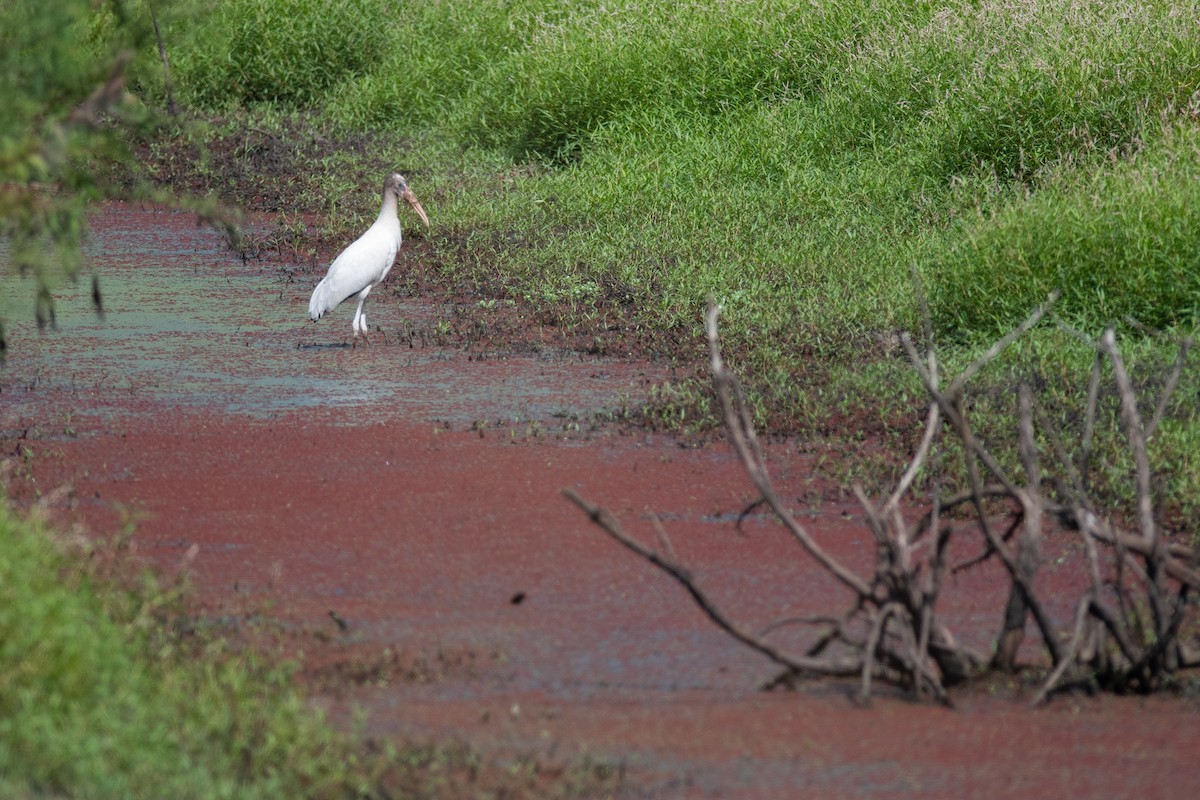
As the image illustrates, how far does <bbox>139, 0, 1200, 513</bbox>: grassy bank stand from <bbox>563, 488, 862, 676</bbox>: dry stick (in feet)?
8.44

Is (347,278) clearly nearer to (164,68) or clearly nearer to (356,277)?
(356,277)

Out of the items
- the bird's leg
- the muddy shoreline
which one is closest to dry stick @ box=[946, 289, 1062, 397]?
the muddy shoreline

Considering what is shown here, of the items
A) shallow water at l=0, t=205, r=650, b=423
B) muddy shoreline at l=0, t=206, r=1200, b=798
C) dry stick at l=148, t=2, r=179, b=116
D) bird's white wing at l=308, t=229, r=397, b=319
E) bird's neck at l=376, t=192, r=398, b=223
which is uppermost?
dry stick at l=148, t=2, r=179, b=116

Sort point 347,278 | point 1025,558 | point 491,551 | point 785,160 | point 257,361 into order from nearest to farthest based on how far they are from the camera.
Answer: point 1025,558 → point 491,551 → point 257,361 → point 347,278 → point 785,160

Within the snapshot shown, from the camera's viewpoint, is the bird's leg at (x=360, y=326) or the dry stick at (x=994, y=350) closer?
the dry stick at (x=994, y=350)

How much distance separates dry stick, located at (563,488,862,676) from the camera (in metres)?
4.07

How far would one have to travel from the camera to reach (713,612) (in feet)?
13.9

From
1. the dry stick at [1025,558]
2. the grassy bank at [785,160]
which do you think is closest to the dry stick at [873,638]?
the dry stick at [1025,558]

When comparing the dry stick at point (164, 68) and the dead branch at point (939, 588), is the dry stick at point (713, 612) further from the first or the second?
the dry stick at point (164, 68)

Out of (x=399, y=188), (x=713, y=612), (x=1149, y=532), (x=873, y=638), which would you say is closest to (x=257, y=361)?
(x=399, y=188)

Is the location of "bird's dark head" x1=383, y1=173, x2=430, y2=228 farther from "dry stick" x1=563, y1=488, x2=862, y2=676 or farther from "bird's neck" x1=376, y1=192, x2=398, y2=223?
"dry stick" x1=563, y1=488, x2=862, y2=676

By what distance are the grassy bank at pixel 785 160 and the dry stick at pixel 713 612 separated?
2572 mm

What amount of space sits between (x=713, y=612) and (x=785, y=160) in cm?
843

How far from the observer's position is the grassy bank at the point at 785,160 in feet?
27.1
